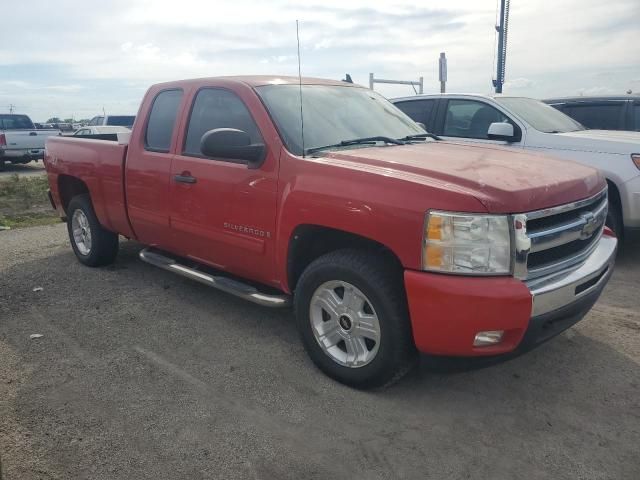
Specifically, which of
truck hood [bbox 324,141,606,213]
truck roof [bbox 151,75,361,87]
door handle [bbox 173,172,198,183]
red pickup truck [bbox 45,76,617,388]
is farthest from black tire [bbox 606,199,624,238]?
door handle [bbox 173,172,198,183]

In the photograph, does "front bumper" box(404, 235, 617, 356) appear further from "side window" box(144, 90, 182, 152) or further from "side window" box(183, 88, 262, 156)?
"side window" box(144, 90, 182, 152)

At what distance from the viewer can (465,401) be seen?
321 centimetres

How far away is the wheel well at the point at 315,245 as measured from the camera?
10.7 feet

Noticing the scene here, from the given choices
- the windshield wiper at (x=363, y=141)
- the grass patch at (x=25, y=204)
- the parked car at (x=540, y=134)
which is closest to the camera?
the windshield wiper at (x=363, y=141)

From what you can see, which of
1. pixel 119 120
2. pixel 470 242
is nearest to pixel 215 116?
pixel 470 242

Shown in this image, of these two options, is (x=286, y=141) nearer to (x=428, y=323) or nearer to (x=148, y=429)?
(x=428, y=323)

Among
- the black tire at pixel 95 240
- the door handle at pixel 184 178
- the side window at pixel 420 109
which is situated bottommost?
the black tire at pixel 95 240

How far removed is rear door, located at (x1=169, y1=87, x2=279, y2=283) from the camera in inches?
145

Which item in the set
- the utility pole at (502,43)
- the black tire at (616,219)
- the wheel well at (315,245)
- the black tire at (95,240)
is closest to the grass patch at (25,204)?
the black tire at (95,240)

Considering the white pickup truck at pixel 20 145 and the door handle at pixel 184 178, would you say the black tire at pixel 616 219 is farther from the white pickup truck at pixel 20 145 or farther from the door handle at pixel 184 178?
the white pickup truck at pixel 20 145

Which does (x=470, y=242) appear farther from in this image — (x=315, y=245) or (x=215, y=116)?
(x=215, y=116)

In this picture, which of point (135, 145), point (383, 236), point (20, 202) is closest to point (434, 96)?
point (135, 145)

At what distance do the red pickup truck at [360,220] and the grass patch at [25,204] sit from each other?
15.6ft

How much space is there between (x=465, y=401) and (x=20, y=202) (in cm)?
973
